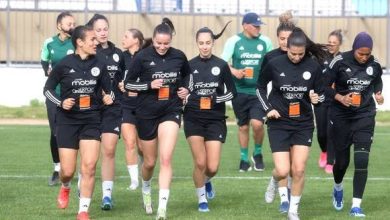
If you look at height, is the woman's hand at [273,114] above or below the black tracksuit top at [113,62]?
below

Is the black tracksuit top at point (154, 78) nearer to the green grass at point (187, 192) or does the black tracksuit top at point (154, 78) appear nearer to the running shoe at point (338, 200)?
the green grass at point (187, 192)

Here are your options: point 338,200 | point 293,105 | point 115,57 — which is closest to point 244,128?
point 115,57

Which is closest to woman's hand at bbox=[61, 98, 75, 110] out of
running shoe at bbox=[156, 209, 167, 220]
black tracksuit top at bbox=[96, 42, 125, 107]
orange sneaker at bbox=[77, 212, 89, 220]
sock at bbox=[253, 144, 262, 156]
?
orange sneaker at bbox=[77, 212, 89, 220]

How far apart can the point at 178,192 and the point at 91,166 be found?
3.01 meters

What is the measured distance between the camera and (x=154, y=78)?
13055 mm

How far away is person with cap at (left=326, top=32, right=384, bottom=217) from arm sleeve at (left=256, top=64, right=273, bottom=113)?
0.77 meters

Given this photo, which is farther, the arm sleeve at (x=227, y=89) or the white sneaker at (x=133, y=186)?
the white sneaker at (x=133, y=186)

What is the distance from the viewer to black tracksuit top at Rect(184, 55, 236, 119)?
45.2ft

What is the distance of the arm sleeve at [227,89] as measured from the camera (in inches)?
538

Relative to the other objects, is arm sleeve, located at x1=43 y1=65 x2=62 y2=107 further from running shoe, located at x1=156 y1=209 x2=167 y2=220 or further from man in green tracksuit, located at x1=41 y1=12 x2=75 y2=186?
man in green tracksuit, located at x1=41 y1=12 x2=75 y2=186

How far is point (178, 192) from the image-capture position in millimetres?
15289

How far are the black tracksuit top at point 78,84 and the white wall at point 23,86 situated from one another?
16021 mm

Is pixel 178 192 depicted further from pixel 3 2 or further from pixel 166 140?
pixel 3 2

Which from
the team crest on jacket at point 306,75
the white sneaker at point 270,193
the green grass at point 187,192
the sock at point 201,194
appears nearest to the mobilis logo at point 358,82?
the team crest on jacket at point 306,75
